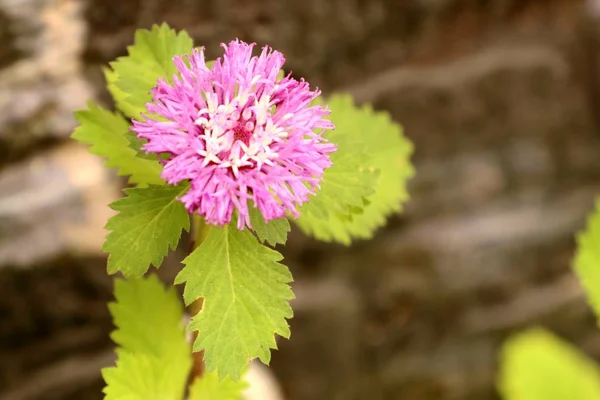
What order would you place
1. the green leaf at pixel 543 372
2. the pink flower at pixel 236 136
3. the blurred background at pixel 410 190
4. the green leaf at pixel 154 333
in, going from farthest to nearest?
the green leaf at pixel 543 372 < the blurred background at pixel 410 190 < the green leaf at pixel 154 333 < the pink flower at pixel 236 136

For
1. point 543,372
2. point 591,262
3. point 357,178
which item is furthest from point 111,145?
point 543,372

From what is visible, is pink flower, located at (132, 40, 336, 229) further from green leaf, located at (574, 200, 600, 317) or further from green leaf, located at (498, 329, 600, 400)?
green leaf, located at (498, 329, 600, 400)

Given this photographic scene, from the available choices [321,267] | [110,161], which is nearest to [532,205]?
[321,267]

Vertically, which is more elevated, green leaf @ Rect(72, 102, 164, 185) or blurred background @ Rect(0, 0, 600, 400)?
blurred background @ Rect(0, 0, 600, 400)

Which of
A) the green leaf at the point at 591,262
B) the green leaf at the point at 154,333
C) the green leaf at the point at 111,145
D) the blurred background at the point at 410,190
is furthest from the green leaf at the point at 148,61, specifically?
the green leaf at the point at 591,262

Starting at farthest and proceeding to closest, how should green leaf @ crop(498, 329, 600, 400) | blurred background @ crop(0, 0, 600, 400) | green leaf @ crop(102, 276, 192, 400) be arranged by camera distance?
green leaf @ crop(498, 329, 600, 400) → blurred background @ crop(0, 0, 600, 400) → green leaf @ crop(102, 276, 192, 400)

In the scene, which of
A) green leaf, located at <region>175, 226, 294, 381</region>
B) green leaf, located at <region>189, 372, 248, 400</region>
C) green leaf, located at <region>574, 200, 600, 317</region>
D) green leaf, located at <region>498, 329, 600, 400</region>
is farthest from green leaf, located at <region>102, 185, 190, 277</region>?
green leaf, located at <region>498, 329, 600, 400</region>

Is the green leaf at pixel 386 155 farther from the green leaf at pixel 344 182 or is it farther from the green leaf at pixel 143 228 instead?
the green leaf at pixel 143 228
